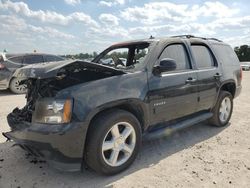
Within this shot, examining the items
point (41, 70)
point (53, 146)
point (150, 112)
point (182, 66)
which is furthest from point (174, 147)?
point (41, 70)

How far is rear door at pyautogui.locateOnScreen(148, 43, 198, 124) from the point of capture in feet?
12.5

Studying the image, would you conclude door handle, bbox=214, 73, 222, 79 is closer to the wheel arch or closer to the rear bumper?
the wheel arch

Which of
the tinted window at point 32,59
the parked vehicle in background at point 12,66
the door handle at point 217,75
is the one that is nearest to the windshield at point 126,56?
the door handle at point 217,75

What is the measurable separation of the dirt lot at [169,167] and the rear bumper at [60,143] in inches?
14.1

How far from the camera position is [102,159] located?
323 centimetres

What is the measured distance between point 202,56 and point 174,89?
4.33 feet

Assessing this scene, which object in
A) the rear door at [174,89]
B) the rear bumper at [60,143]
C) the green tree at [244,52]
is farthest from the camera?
the green tree at [244,52]

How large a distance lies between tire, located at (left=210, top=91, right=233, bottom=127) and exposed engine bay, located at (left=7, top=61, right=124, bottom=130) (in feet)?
8.87

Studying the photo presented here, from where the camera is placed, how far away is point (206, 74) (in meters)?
4.84

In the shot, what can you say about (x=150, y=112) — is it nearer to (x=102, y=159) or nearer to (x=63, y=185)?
(x=102, y=159)

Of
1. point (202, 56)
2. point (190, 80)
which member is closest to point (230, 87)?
point (202, 56)

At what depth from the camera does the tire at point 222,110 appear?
5.35 meters

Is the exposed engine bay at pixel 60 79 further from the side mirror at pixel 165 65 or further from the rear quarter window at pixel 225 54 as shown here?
the rear quarter window at pixel 225 54

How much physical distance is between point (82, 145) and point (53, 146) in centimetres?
32
